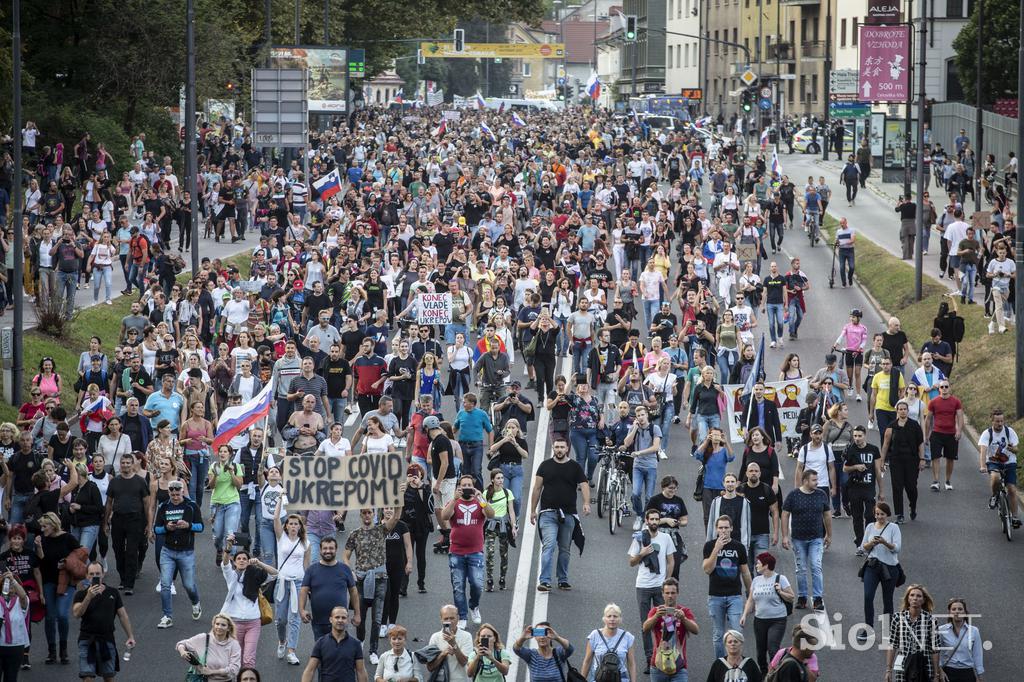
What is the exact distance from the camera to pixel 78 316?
29.5 m

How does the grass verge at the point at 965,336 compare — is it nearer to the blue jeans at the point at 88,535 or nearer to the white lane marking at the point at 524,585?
the white lane marking at the point at 524,585

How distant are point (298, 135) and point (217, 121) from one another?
98.2ft

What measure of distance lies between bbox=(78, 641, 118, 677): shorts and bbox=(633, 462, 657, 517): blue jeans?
6.78 meters

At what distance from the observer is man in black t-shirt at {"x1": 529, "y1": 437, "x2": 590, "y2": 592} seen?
634 inches

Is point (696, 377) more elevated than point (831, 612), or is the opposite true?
point (696, 377)

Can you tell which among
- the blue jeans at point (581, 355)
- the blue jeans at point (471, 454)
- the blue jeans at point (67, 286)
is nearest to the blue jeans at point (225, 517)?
the blue jeans at point (471, 454)

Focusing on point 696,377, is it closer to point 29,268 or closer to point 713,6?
point 29,268

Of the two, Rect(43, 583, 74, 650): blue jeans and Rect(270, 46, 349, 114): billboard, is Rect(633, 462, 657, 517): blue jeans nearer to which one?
Rect(43, 583, 74, 650): blue jeans

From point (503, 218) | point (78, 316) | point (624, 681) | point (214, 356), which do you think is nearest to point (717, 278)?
point (503, 218)

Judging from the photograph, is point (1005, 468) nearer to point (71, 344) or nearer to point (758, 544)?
point (758, 544)

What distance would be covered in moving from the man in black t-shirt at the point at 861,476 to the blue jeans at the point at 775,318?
11.3m

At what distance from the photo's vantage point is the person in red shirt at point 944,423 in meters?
20.2

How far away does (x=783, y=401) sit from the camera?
66.9 ft

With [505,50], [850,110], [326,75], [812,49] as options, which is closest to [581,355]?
[326,75]
